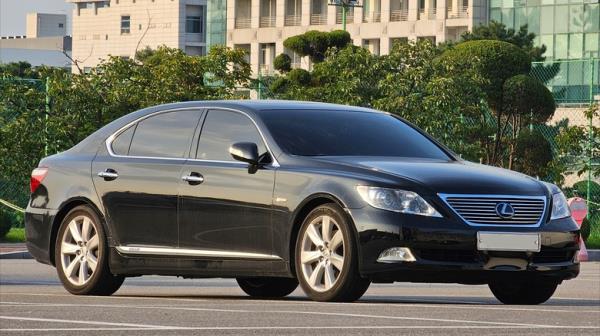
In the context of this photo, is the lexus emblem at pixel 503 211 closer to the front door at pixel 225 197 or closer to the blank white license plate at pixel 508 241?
the blank white license plate at pixel 508 241

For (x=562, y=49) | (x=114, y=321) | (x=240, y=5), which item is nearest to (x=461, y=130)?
(x=114, y=321)

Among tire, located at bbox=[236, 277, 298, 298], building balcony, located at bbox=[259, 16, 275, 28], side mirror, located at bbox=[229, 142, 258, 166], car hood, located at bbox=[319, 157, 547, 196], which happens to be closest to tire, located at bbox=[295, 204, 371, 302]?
car hood, located at bbox=[319, 157, 547, 196]

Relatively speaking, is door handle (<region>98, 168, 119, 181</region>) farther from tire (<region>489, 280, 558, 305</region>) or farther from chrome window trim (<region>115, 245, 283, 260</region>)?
tire (<region>489, 280, 558, 305</region>)

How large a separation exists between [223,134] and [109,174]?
3.42ft

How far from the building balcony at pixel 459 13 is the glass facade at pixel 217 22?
67.2 ft

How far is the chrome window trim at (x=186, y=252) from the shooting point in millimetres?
13602

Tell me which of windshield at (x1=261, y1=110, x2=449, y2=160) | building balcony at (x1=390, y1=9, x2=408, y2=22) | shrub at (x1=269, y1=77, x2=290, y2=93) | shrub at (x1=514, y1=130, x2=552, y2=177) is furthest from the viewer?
building balcony at (x1=390, y1=9, x2=408, y2=22)

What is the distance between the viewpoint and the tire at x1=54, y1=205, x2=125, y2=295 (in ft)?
47.5

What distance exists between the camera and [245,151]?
13562 millimetres

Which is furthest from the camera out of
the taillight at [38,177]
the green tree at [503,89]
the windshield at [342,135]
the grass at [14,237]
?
the green tree at [503,89]

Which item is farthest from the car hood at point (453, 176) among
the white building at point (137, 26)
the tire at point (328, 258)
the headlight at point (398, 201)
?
the white building at point (137, 26)

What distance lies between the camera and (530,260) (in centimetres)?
1312

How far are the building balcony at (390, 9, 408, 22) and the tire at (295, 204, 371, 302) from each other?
104m

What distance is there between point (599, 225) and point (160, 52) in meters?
9.65
